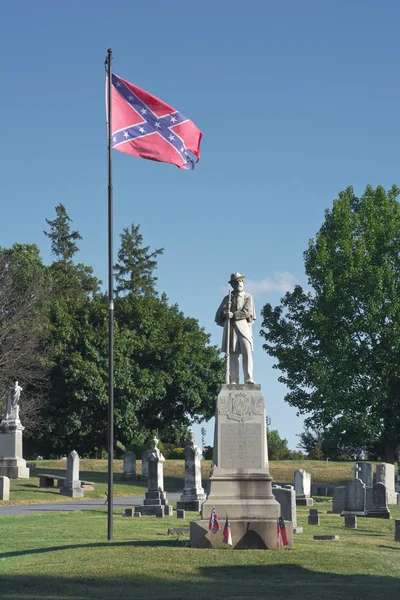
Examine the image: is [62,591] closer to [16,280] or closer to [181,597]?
[181,597]

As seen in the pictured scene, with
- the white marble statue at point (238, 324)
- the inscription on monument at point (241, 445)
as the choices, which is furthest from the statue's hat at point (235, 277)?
the inscription on monument at point (241, 445)

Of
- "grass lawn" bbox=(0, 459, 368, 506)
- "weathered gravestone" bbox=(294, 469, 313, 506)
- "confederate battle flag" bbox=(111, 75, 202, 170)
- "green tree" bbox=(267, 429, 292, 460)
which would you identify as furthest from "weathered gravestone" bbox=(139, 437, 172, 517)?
"green tree" bbox=(267, 429, 292, 460)

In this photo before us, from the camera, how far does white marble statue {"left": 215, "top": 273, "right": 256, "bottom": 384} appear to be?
1820 cm

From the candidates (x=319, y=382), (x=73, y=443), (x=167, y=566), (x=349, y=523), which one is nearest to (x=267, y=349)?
(x=319, y=382)

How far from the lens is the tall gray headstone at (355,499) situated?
30094 mm

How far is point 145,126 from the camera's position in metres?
19.9

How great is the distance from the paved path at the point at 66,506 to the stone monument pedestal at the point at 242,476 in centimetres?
1273

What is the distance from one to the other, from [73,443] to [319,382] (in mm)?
21166

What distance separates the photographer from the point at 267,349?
165 feet

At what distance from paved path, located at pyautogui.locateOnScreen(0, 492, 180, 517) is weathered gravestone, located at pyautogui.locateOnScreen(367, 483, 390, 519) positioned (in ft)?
28.0

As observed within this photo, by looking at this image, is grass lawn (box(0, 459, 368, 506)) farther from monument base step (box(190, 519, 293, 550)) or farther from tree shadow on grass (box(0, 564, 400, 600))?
tree shadow on grass (box(0, 564, 400, 600))

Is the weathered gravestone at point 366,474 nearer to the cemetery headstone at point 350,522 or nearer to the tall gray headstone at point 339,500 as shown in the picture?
the tall gray headstone at point 339,500

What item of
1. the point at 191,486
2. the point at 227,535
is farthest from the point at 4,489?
the point at 227,535

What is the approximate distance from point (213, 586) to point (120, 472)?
1524 inches
